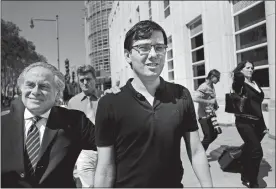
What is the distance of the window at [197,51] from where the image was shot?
39.7 feet

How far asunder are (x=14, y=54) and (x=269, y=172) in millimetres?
28628

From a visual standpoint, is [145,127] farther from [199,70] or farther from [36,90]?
[199,70]

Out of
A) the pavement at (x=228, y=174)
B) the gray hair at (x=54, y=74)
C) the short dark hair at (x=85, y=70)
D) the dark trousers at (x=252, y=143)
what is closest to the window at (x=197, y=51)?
the pavement at (x=228, y=174)

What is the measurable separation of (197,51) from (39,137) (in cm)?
1185

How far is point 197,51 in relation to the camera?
12.8 metres

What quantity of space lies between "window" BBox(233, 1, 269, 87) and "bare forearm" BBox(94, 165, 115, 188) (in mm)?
7771

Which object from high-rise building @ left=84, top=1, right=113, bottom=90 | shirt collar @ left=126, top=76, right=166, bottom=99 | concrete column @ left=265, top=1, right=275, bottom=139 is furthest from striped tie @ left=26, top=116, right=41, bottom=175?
Result: high-rise building @ left=84, top=1, right=113, bottom=90

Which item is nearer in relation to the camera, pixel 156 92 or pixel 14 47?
pixel 156 92

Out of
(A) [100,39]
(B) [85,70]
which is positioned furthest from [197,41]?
(A) [100,39]

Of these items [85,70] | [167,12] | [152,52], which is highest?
[167,12]

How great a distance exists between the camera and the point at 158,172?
1.57 metres

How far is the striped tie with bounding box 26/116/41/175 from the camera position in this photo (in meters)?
1.63

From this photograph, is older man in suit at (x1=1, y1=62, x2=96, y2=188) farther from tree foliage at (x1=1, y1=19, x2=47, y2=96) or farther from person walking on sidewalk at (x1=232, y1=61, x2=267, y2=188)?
tree foliage at (x1=1, y1=19, x2=47, y2=96)

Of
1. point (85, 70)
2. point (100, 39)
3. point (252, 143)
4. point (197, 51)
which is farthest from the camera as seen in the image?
point (100, 39)
